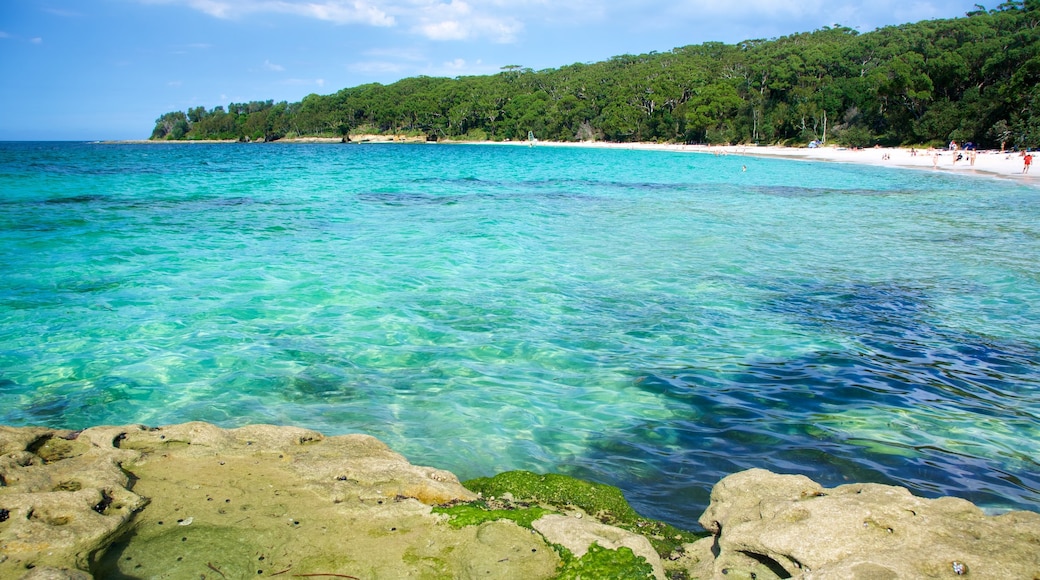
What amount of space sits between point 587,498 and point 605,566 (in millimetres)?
1028

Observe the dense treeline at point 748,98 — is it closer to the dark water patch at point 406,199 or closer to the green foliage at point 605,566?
the dark water patch at point 406,199

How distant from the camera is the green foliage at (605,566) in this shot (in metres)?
2.88

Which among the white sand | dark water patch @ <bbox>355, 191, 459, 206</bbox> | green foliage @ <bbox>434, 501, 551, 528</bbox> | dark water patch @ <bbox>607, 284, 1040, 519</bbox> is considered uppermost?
the white sand

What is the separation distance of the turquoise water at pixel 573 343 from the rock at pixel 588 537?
99cm

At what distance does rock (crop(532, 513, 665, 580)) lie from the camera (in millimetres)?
3036

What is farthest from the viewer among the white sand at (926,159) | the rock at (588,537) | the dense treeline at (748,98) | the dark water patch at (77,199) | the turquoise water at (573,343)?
the dense treeline at (748,98)

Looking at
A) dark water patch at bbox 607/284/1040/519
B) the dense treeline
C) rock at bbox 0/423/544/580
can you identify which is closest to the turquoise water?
dark water patch at bbox 607/284/1040/519

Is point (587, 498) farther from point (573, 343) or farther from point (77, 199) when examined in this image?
point (77, 199)

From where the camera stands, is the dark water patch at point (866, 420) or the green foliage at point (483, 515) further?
the dark water patch at point (866, 420)

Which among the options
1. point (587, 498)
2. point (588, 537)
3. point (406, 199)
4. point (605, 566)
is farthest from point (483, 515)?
point (406, 199)

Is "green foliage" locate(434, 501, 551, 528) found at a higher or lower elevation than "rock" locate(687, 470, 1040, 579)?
lower

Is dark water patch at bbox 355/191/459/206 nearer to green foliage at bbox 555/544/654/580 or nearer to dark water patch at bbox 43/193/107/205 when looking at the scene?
dark water patch at bbox 43/193/107/205

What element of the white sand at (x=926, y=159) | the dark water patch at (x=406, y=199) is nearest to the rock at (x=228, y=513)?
the dark water patch at (x=406, y=199)

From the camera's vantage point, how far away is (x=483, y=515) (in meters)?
3.36
